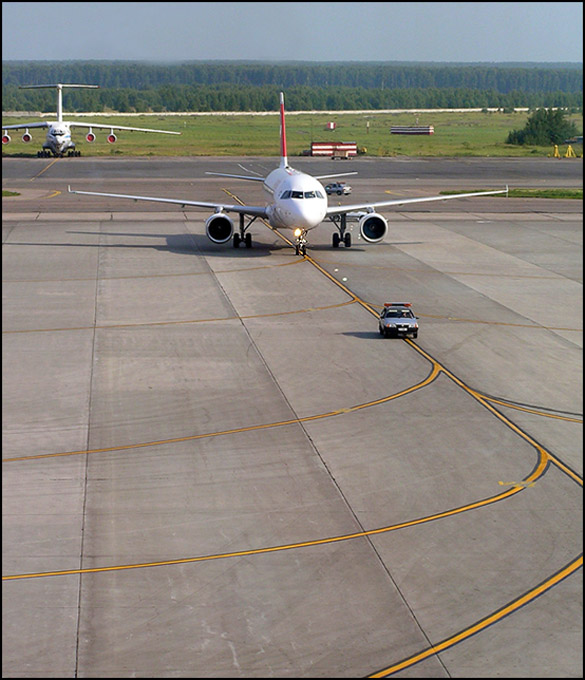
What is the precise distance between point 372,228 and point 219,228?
10.4 meters

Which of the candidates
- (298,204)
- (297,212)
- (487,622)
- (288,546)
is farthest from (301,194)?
(487,622)

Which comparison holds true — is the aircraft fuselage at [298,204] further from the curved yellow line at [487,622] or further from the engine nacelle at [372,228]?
the curved yellow line at [487,622]

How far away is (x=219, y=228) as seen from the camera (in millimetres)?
63969

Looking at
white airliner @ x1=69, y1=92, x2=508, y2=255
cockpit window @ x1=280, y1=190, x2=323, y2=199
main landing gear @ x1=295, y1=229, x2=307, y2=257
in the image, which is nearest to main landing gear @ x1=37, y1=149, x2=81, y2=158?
white airliner @ x1=69, y1=92, x2=508, y2=255

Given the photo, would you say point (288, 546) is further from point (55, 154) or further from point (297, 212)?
point (55, 154)

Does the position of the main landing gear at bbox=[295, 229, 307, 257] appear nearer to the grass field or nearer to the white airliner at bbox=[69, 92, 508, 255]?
the white airliner at bbox=[69, 92, 508, 255]

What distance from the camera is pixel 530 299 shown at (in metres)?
50.2

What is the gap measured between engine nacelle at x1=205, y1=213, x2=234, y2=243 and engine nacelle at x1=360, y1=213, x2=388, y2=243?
905 centimetres

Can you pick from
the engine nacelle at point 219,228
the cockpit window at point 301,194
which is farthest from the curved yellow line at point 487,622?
the engine nacelle at point 219,228

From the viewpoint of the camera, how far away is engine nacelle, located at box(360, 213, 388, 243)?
64.8m

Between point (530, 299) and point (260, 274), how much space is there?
15860mm

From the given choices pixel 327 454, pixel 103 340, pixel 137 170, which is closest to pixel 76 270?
pixel 103 340

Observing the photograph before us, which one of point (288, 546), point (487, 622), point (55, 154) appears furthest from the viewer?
point (55, 154)

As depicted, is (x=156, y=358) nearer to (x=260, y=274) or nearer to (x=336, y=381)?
(x=336, y=381)
